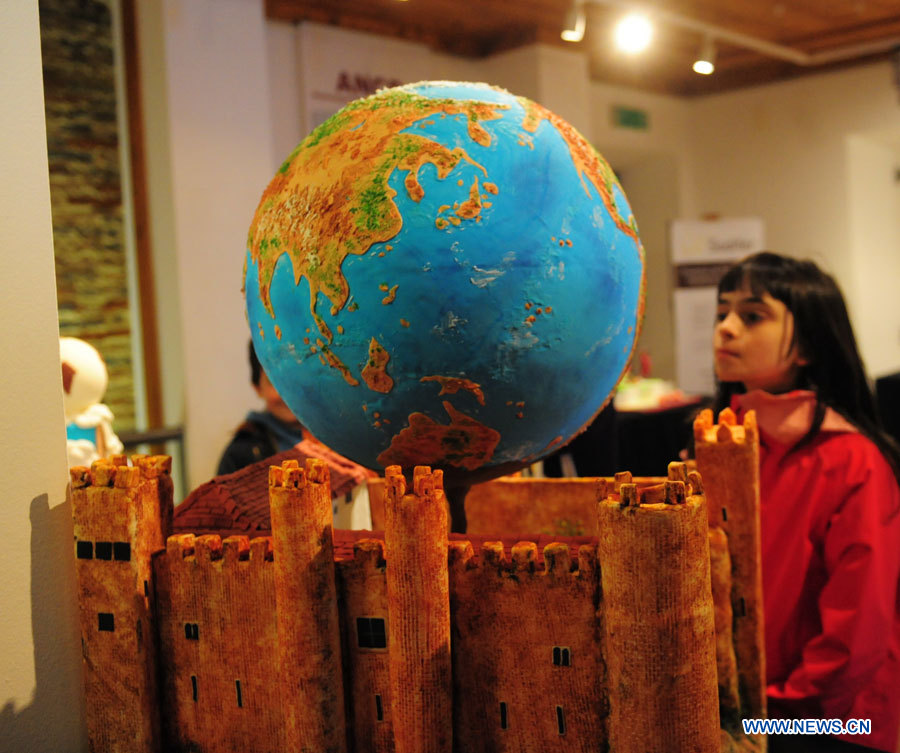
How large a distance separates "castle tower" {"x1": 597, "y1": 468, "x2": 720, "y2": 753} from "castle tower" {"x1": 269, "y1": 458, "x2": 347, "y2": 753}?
382mm

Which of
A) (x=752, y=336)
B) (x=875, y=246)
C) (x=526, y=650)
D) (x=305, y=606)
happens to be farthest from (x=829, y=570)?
(x=875, y=246)

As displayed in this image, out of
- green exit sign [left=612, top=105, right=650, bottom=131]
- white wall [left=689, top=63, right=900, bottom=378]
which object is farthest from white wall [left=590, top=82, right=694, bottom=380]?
white wall [left=689, top=63, right=900, bottom=378]

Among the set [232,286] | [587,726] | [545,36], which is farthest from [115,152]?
[587,726]

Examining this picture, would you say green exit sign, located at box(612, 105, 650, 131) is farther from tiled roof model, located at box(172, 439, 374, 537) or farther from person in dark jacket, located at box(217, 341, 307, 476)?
tiled roof model, located at box(172, 439, 374, 537)

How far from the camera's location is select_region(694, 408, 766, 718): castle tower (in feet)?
4.57

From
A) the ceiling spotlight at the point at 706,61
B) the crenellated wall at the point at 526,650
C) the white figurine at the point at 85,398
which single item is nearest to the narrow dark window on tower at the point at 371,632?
the crenellated wall at the point at 526,650

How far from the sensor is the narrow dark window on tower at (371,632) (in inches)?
48.1

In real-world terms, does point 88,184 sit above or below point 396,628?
above

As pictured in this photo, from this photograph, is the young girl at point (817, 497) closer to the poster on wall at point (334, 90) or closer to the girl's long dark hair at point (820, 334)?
the girl's long dark hair at point (820, 334)

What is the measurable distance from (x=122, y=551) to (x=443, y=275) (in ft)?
1.99

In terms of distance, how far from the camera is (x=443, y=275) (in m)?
1.15

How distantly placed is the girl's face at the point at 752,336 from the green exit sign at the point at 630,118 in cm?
581

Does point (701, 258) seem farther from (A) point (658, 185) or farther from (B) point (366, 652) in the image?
(B) point (366, 652)

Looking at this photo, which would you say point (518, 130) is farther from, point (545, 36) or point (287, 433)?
point (545, 36)
